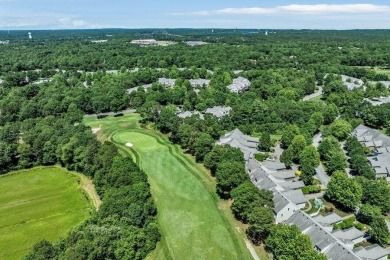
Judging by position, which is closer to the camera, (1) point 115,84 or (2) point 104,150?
(2) point 104,150

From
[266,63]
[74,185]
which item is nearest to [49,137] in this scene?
[74,185]

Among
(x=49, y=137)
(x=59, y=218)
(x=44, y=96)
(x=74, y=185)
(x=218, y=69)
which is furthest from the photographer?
(x=218, y=69)

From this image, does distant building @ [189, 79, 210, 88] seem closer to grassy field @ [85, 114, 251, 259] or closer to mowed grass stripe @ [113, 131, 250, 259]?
grassy field @ [85, 114, 251, 259]

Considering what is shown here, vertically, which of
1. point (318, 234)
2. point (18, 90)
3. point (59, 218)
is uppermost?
point (18, 90)

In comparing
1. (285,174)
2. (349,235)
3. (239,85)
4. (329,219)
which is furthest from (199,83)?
(349,235)

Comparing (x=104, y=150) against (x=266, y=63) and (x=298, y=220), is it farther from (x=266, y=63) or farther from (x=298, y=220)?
(x=266, y=63)

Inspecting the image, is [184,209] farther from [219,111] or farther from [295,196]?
[219,111]

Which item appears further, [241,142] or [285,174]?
[241,142]

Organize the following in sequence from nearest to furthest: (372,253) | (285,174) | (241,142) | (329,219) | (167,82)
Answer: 1. (372,253)
2. (329,219)
3. (285,174)
4. (241,142)
5. (167,82)
